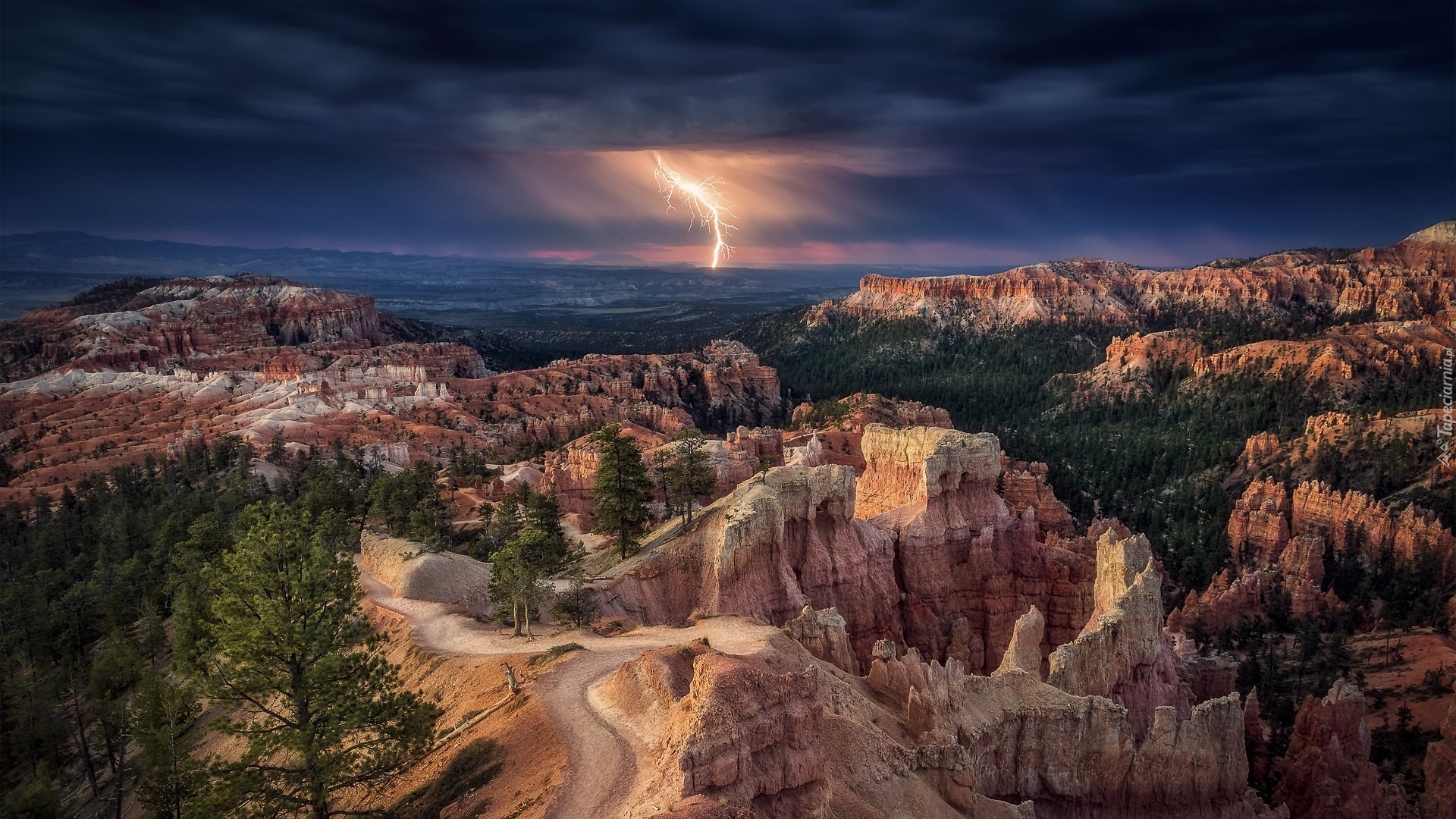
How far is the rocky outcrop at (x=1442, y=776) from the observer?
27.2 meters

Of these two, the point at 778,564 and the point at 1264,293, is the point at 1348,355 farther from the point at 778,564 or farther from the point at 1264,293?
the point at 778,564

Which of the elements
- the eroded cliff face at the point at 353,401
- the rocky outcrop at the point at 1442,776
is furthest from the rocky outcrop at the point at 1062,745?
the eroded cliff face at the point at 353,401

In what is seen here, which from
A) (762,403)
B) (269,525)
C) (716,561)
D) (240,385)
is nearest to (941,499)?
(716,561)

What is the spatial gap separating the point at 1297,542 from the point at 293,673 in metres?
63.6

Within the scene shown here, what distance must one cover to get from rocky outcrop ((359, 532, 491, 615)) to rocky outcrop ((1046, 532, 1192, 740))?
20882mm

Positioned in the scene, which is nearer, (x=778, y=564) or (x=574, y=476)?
(x=778, y=564)

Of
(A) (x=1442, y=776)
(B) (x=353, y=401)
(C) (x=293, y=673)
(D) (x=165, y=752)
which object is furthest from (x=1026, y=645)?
(B) (x=353, y=401)

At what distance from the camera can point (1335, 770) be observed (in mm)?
27297

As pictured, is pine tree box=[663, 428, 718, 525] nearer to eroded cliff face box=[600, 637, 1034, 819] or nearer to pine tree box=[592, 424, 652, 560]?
pine tree box=[592, 424, 652, 560]

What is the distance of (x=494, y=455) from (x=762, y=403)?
60951 mm

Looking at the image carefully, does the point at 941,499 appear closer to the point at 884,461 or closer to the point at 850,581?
the point at 884,461

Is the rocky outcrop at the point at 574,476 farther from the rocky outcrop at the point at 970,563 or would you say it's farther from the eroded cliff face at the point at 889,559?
the rocky outcrop at the point at 970,563

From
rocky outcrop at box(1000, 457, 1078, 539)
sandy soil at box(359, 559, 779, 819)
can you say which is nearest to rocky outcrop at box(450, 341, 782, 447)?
rocky outcrop at box(1000, 457, 1078, 539)

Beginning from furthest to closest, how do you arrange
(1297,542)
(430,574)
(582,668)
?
(1297,542) → (430,574) → (582,668)
